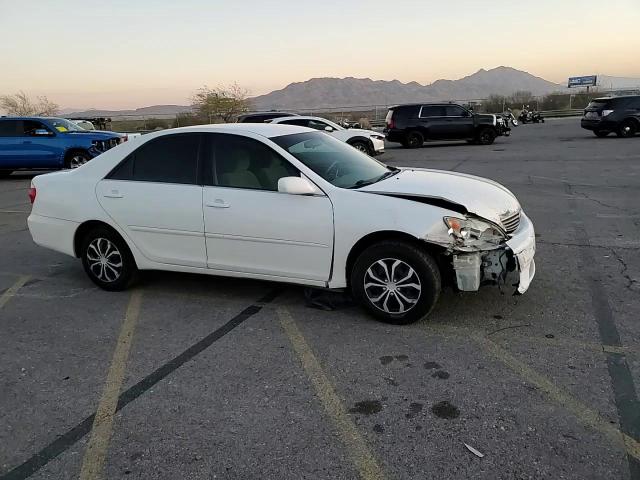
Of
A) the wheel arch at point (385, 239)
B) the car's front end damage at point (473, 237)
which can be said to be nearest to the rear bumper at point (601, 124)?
the car's front end damage at point (473, 237)

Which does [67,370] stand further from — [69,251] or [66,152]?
[66,152]

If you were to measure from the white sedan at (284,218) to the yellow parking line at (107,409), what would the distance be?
87 centimetres

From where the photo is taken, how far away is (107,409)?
10.9ft

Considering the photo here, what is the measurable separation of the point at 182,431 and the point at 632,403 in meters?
2.56

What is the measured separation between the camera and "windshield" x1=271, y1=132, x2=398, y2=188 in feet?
15.3

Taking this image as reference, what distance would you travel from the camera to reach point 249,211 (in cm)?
459

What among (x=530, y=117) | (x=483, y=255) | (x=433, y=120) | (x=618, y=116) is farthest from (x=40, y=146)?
(x=530, y=117)

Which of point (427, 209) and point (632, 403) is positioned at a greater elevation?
point (427, 209)

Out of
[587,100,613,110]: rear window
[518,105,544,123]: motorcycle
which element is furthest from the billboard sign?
[587,100,613,110]: rear window

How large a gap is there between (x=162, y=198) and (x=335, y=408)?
2.70 metres

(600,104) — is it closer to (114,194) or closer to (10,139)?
(10,139)

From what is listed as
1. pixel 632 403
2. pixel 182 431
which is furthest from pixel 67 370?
pixel 632 403

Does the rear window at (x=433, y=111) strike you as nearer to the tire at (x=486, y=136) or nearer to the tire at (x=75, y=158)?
the tire at (x=486, y=136)

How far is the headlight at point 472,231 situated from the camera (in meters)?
4.05
